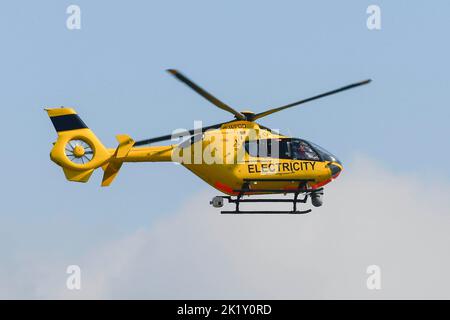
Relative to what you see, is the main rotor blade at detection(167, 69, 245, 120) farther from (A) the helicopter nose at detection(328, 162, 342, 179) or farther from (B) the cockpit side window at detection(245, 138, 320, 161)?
(A) the helicopter nose at detection(328, 162, 342, 179)

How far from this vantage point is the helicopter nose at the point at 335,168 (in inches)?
2354

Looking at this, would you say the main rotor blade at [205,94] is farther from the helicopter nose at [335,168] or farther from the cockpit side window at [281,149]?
the helicopter nose at [335,168]

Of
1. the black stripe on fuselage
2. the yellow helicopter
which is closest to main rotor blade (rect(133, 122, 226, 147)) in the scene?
the yellow helicopter

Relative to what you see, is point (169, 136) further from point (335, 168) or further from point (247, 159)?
point (335, 168)

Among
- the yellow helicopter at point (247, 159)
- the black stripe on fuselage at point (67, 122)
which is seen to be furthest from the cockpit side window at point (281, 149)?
the black stripe on fuselage at point (67, 122)

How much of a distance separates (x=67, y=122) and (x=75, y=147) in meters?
1.00

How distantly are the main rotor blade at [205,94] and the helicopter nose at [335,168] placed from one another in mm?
3318

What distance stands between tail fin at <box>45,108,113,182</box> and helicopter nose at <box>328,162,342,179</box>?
731cm

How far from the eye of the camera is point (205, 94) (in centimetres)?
5622
